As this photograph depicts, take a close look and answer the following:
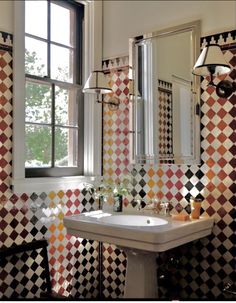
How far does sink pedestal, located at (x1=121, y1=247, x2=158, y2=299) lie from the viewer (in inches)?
74.3

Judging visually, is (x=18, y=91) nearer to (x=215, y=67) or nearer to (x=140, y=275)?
(x=215, y=67)

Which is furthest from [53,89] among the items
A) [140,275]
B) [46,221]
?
[140,275]

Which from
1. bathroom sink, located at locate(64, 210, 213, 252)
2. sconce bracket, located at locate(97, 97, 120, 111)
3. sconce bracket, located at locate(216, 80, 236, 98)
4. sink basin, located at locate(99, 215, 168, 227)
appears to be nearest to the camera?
bathroom sink, located at locate(64, 210, 213, 252)

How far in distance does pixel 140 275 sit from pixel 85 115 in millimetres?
1293

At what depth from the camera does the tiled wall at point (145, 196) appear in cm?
208

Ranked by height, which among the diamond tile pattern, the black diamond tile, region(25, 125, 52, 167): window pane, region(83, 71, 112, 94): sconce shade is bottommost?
the diamond tile pattern

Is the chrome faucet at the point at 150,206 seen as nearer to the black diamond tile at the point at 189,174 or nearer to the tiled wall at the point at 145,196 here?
the tiled wall at the point at 145,196

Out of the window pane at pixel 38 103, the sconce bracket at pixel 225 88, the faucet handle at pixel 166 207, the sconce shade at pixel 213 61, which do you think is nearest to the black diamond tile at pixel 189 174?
the faucet handle at pixel 166 207

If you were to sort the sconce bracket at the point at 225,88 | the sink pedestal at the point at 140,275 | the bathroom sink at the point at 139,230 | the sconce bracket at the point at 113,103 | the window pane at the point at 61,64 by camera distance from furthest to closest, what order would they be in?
1. the sconce bracket at the point at 113,103
2. the window pane at the point at 61,64
3. the sconce bracket at the point at 225,88
4. the sink pedestal at the point at 140,275
5. the bathroom sink at the point at 139,230

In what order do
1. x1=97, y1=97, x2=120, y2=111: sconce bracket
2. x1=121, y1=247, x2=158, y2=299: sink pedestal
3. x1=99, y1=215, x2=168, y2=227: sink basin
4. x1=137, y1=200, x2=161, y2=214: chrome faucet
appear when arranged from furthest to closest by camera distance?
x1=97, y1=97, x2=120, y2=111: sconce bracket
x1=137, y1=200, x2=161, y2=214: chrome faucet
x1=99, y1=215, x2=168, y2=227: sink basin
x1=121, y1=247, x2=158, y2=299: sink pedestal

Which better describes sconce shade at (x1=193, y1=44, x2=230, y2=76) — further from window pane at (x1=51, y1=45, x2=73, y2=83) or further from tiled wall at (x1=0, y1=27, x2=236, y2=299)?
window pane at (x1=51, y1=45, x2=73, y2=83)

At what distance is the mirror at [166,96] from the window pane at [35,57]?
24.4 inches

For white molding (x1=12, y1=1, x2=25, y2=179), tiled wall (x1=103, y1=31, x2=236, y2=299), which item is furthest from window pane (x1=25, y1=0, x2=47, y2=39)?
tiled wall (x1=103, y1=31, x2=236, y2=299)

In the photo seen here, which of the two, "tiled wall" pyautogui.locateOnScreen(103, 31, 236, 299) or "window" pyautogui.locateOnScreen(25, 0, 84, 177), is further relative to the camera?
"window" pyautogui.locateOnScreen(25, 0, 84, 177)
